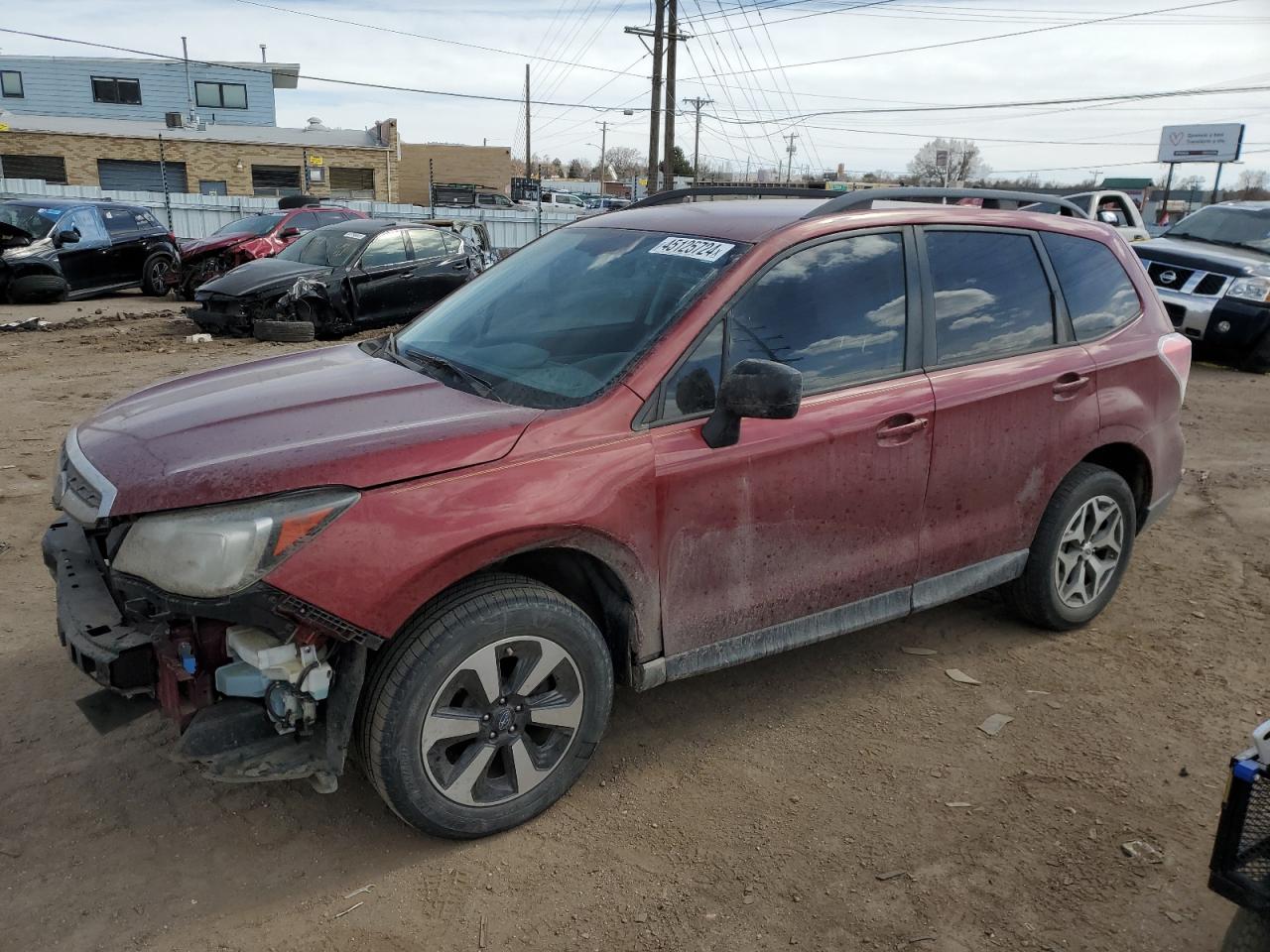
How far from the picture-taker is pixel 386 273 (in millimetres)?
12508

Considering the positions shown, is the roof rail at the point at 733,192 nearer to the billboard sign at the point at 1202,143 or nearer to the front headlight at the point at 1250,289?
the front headlight at the point at 1250,289

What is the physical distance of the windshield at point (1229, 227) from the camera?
1196 cm

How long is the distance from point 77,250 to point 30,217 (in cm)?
77

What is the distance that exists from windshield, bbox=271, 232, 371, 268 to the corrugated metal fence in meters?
9.98

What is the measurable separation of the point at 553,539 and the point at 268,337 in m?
10.0

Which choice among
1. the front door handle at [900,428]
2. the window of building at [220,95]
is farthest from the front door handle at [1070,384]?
the window of building at [220,95]

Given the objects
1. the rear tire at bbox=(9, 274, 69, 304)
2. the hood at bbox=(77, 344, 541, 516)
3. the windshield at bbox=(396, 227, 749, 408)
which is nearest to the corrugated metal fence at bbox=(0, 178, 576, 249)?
the rear tire at bbox=(9, 274, 69, 304)

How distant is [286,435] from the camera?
8.81 ft

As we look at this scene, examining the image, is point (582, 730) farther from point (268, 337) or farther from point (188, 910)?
point (268, 337)

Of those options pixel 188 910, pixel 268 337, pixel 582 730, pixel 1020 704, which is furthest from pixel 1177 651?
pixel 268 337

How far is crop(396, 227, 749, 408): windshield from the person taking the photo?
3.07 m

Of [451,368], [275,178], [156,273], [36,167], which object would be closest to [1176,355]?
[451,368]

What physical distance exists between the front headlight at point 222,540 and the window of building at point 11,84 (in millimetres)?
52151

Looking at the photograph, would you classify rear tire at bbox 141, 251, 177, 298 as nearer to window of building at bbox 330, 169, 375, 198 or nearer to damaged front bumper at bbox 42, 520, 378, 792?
damaged front bumper at bbox 42, 520, 378, 792
